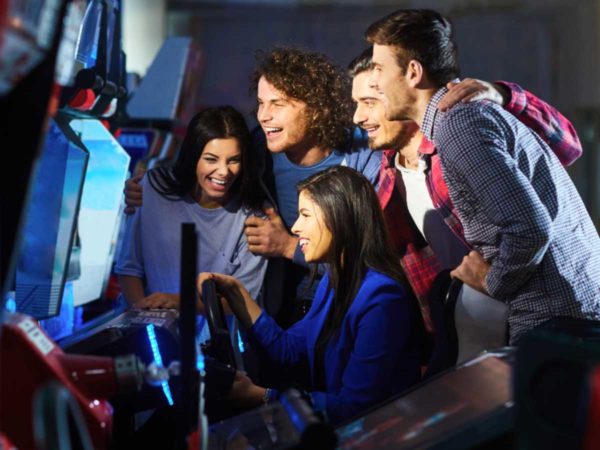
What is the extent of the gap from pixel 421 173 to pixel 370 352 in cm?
71

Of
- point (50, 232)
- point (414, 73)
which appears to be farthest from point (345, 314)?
point (50, 232)

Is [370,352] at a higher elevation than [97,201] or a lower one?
lower

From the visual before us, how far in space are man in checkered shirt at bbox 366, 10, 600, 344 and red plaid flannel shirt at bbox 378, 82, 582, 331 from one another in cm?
15

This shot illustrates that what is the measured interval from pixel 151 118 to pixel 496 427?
3.46m

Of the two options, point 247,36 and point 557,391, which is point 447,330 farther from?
point 247,36

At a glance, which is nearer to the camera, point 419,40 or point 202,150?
point 419,40

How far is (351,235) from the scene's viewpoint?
2.41 m

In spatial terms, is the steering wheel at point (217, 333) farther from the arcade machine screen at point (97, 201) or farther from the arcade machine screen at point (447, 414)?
the arcade machine screen at point (97, 201)

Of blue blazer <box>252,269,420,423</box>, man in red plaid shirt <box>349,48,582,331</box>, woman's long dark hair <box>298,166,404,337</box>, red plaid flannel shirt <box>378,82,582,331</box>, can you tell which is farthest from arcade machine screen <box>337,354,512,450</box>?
man in red plaid shirt <box>349,48,582,331</box>

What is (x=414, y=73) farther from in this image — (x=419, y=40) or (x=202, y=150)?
(x=202, y=150)

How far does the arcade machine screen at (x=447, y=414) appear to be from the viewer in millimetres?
1431

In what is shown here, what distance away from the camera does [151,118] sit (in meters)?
4.64

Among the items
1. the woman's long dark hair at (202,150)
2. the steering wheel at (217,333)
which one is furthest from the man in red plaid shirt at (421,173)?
the steering wheel at (217,333)

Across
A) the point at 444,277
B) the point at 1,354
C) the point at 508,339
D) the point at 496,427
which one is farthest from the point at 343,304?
the point at 1,354
